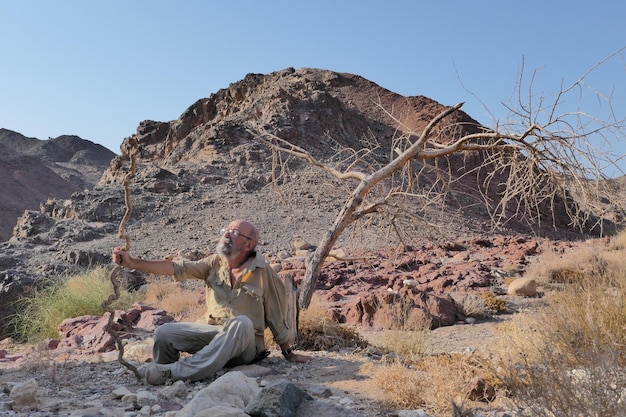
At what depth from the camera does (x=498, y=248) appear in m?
15.2

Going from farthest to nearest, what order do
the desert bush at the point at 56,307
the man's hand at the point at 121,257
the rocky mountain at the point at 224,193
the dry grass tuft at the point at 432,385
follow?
the rocky mountain at the point at 224,193 → the desert bush at the point at 56,307 → the man's hand at the point at 121,257 → the dry grass tuft at the point at 432,385

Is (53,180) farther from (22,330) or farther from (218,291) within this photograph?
(218,291)

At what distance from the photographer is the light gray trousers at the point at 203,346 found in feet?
14.8

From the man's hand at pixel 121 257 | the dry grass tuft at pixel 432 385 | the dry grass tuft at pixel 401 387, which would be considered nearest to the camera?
the dry grass tuft at pixel 432 385

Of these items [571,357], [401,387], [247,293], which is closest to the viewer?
[401,387]

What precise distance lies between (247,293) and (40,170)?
170 feet

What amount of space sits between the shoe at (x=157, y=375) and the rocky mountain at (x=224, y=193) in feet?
16.2

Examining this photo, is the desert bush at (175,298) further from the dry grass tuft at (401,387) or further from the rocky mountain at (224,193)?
the dry grass tuft at (401,387)

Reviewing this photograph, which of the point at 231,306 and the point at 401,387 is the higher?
the point at 231,306

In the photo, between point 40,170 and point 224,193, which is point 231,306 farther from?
point 40,170

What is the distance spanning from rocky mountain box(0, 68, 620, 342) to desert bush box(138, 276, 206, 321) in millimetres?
1921

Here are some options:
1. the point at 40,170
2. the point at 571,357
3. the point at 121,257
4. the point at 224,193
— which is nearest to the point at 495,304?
the point at 571,357

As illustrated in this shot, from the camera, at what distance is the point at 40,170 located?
5159cm

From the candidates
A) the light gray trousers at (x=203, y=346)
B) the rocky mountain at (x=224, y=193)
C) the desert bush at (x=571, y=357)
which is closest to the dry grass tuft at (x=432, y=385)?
the desert bush at (x=571, y=357)
